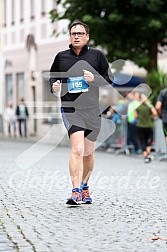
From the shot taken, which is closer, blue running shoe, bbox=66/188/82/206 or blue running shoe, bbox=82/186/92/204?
blue running shoe, bbox=66/188/82/206

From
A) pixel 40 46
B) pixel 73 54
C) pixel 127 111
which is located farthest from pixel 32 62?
pixel 73 54

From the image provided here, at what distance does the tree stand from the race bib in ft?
47.0

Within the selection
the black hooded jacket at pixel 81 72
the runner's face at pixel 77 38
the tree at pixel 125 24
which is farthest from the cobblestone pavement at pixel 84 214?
the tree at pixel 125 24

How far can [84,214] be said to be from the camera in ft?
27.7

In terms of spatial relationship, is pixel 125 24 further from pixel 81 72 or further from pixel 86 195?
pixel 81 72

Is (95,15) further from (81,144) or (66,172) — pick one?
(81,144)

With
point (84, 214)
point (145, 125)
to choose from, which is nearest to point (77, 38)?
point (84, 214)

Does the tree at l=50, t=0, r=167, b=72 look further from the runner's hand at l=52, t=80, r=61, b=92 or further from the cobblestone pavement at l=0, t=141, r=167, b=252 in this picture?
the runner's hand at l=52, t=80, r=61, b=92

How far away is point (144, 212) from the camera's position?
28.6 feet

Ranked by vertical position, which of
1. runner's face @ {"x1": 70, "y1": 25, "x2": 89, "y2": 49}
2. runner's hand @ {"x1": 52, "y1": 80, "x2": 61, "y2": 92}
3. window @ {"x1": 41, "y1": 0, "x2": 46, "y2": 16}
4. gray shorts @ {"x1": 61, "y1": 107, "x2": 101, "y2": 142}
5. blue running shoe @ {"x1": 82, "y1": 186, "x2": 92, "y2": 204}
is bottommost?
blue running shoe @ {"x1": 82, "y1": 186, "x2": 92, "y2": 204}

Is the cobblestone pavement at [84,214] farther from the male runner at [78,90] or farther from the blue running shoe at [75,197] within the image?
the male runner at [78,90]

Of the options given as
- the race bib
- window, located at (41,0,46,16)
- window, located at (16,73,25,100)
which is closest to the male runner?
the race bib

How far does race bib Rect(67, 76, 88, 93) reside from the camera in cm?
898

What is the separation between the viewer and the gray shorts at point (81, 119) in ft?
29.8
